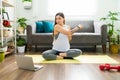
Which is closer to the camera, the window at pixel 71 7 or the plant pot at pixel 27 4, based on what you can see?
the plant pot at pixel 27 4

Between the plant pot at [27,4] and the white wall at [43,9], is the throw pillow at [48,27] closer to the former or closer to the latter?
the white wall at [43,9]

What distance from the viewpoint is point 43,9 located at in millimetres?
5570

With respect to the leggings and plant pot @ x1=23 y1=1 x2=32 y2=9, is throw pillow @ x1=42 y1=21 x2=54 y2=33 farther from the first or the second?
the leggings

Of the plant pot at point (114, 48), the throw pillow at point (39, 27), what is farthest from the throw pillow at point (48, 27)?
the plant pot at point (114, 48)

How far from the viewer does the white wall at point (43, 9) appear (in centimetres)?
548

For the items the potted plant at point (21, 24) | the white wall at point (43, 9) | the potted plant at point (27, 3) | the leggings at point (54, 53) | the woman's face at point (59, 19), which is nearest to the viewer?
the leggings at point (54, 53)

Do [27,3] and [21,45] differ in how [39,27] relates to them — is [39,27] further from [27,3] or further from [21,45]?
[27,3]

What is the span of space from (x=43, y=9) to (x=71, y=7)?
2.34 feet

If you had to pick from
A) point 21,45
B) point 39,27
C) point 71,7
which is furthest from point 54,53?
point 71,7

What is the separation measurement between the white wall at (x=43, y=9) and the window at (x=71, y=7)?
0.13 m

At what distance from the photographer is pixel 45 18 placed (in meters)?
5.54

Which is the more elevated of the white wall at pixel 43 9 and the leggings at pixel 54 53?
the white wall at pixel 43 9

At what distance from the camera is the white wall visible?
5.48 m

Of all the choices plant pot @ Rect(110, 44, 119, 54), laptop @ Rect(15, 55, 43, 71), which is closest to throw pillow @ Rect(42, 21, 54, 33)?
plant pot @ Rect(110, 44, 119, 54)
